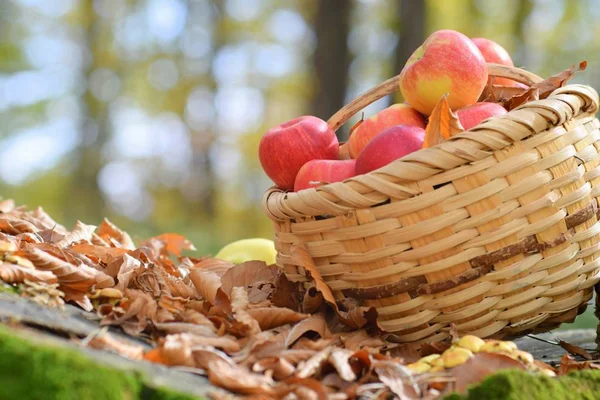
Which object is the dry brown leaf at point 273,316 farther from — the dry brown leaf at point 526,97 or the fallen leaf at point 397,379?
the dry brown leaf at point 526,97

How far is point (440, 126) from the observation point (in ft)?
4.89

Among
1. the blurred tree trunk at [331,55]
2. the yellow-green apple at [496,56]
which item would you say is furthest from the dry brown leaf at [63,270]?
the blurred tree trunk at [331,55]

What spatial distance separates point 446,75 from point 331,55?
568cm

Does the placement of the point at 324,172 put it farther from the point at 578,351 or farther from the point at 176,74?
the point at 176,74

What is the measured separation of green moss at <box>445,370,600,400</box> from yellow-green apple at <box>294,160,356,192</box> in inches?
29.9

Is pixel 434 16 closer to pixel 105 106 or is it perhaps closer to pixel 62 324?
pixel 105 106

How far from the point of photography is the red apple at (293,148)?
1865 mm

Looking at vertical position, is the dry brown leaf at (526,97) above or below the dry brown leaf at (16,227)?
above

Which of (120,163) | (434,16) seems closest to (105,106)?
(120,163)

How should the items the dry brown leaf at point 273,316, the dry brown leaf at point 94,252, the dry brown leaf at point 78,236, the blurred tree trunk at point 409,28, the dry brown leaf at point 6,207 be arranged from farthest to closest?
1. the blurred tree trunk at point 409,28
2. the dry brown leaf at point 6,207
3. the dry brown leaf at point 78,236
4. the dry brown leaf at point 94,252
5. the dry brown leaf at point 273,316

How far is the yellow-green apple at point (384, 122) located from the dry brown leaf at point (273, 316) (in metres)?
0.60

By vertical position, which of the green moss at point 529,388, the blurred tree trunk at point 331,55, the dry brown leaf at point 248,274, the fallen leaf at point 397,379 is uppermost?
the blurred tree trunk at point 331,55

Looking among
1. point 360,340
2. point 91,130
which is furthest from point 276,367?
point 91,130

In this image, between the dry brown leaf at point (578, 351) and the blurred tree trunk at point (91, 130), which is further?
the blurred tree trunk at point (91, 130)
